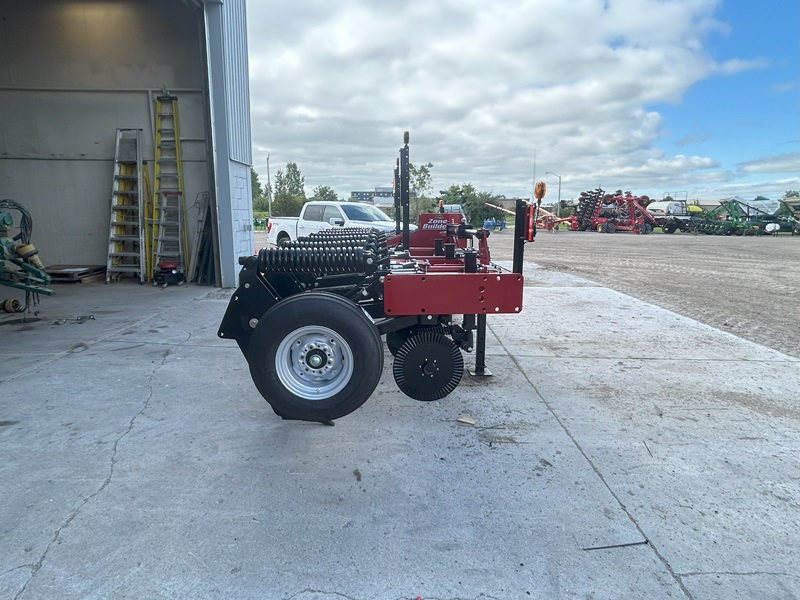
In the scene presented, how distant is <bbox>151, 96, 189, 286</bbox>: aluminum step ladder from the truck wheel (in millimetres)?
7256

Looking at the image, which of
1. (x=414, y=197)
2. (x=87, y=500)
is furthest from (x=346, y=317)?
(x=414, y=197)

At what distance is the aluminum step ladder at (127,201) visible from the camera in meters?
9.66

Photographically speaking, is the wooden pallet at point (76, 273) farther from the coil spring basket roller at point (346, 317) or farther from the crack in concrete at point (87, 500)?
the coil spring basket roller at point (346, 317)

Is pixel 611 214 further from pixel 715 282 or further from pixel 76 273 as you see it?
pixel 76 273

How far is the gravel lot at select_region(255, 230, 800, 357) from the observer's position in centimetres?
707

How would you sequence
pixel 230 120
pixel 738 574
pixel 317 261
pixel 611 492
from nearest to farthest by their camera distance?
pixel 738 574, pixel 611 492, pixel 317 261, pixel 230 120

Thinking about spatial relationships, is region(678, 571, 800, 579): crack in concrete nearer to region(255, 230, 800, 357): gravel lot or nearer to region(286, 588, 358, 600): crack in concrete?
region(286, 588, 358, 600): crack in concrete

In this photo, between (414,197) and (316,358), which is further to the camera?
(414,197)

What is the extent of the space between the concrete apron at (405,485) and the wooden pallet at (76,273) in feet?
17.3

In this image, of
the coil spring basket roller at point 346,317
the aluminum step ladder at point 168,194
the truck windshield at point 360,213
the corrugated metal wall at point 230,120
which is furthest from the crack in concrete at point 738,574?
the truck windshield at point 360,213

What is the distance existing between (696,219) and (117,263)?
3533 centimetres

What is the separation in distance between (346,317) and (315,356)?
346 millimetres

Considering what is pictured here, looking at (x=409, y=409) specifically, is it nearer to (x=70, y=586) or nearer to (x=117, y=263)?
(x=70, y=586)

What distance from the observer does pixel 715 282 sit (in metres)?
11.2
